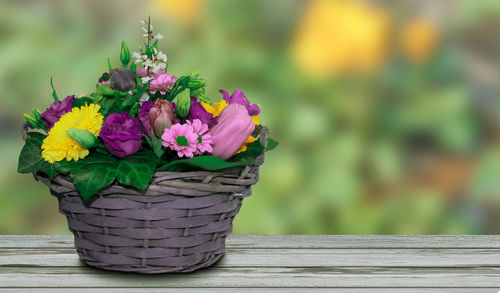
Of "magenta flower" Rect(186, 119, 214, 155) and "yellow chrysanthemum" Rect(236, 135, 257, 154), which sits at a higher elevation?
"magenta flower" Rect(186, 119, 214, 155)

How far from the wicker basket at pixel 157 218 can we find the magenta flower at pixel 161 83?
178 mm

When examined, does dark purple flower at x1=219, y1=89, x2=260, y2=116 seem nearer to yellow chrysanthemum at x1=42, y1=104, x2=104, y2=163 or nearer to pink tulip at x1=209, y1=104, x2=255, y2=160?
pink tulip at x1=209, y1=104, x2=255, y2=160

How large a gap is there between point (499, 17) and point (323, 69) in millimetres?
428

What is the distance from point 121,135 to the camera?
1.04 metres

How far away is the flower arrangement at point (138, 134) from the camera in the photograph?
104 cm

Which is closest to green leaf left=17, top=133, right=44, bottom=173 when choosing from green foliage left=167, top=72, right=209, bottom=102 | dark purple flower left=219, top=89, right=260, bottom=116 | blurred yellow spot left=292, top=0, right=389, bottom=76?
green foliage left=167, top=72, right=209, bottom=102

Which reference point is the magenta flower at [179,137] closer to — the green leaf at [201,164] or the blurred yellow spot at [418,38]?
the green leaf at [201,164]

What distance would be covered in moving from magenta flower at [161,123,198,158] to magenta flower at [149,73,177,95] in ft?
0.38

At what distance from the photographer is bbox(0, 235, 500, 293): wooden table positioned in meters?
1.09

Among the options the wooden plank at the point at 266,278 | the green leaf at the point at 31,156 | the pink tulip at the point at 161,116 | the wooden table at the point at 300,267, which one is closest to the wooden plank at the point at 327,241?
the wooden table at the point at 300,267

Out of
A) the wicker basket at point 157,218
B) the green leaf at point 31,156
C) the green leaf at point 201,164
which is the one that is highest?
the green leaf at point 201,164

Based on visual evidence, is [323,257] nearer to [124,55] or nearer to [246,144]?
[246,144]

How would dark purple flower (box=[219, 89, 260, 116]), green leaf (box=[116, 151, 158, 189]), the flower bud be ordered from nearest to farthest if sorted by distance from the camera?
green leaf (box=[116, 151, 158, 189]) → the flower bud → dark purple flower (box=[219, 89, 260, 116])

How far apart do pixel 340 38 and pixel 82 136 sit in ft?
2.37
